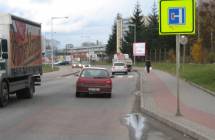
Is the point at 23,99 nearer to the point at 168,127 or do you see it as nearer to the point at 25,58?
the point at 25,58

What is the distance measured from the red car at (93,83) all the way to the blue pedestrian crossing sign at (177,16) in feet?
35.3

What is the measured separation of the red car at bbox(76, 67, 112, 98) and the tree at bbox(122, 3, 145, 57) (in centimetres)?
10832

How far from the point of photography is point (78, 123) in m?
16.0

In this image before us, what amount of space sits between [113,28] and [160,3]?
15587 cm

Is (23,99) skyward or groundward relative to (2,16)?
groundward

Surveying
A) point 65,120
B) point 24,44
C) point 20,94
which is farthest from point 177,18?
point 20,94

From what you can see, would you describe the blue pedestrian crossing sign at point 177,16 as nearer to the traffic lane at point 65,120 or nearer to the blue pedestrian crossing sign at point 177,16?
the blue pedestrian crossing sign at point 177,16

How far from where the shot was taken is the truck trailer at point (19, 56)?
2170 cm

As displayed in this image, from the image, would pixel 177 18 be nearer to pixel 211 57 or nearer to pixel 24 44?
pixel 24 44

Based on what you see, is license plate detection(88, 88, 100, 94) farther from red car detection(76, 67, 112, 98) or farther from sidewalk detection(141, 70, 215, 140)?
sidewalk detection(141, 70, 215, 140)

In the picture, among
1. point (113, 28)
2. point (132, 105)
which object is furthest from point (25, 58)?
point (113, 28)

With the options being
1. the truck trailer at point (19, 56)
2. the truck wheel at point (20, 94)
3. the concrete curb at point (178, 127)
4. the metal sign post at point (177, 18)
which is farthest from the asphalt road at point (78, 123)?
the truck wheel at point (20, 94)

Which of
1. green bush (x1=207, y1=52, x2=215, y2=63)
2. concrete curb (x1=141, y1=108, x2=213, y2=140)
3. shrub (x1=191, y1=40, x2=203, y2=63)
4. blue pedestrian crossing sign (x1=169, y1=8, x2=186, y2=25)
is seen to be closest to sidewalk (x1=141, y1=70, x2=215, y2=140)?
concrete curb (x1=141, y1=108, x2=213, y2=140)

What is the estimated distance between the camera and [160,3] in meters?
17.0
